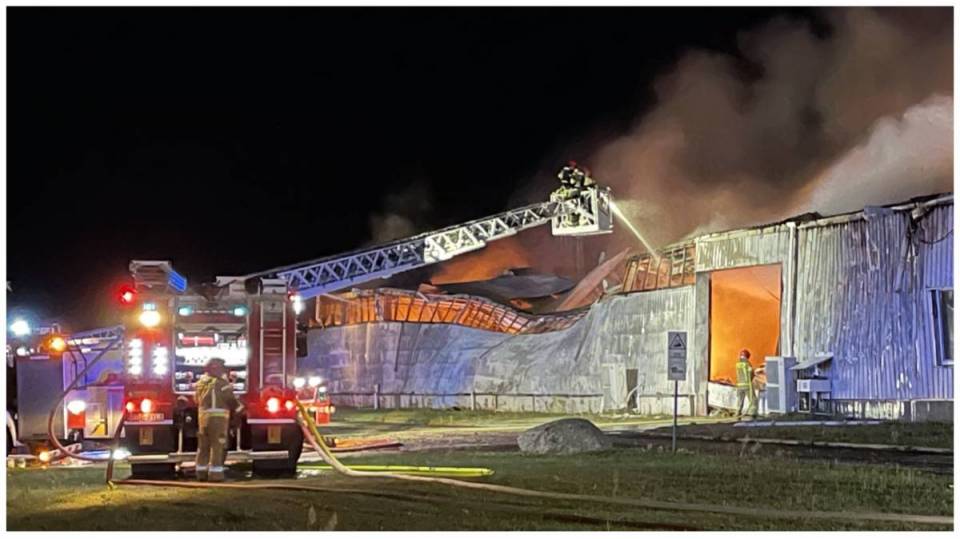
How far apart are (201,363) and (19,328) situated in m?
5.41

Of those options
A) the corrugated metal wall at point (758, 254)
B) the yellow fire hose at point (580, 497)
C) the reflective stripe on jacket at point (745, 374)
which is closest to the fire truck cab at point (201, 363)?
the yellow fire hose at point (580, 497)

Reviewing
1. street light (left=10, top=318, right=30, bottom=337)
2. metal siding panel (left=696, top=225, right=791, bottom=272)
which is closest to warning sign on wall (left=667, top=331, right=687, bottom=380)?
metal siding panel (left=696, top=225, right=791, bottom=272)

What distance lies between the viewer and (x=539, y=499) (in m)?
13.0

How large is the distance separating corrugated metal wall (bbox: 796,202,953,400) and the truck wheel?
1371 cm

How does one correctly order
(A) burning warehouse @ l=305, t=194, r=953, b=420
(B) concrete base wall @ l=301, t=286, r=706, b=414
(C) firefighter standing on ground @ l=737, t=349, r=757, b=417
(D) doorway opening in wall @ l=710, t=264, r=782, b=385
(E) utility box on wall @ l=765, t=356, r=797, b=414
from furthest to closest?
1. (B) concrete base wall @ l=301, t=286, r=706, b=414
2. (D) doorway opening in wall @ l=710, t=264, r=782, b=385
3. (C) firefighter standing on ground @ l=737, t=349, r=757, b=417
4. (E) utility box on wall @ l=765, t=356, r=797, b=414
5. (A) burning warehouse @ l=305, t=194, r=953, b=420

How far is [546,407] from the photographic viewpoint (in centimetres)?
3198

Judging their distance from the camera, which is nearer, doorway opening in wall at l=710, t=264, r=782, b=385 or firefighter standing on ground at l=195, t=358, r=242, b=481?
firefighter standing on ground at l=195, t=358, r=242, b=481

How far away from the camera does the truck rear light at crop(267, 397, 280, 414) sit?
49.5 ft

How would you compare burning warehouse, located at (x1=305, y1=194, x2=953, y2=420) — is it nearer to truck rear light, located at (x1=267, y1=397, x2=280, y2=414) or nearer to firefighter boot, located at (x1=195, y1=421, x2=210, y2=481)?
truck rear light, located at (x1=267, y1=397, x2=280, y2=414)

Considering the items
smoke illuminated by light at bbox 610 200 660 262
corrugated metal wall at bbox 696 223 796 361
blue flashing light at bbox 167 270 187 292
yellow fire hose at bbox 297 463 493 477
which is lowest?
yellow fire hose at bbox 297 463 493 477

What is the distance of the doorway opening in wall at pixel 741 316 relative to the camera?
2867 cm

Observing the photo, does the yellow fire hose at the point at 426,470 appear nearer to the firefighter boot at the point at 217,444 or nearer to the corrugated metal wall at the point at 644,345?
the firefighter boot at the point at 217,444

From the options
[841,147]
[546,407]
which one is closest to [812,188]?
[841,147]

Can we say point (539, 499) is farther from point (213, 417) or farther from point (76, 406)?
point (76, 406)
